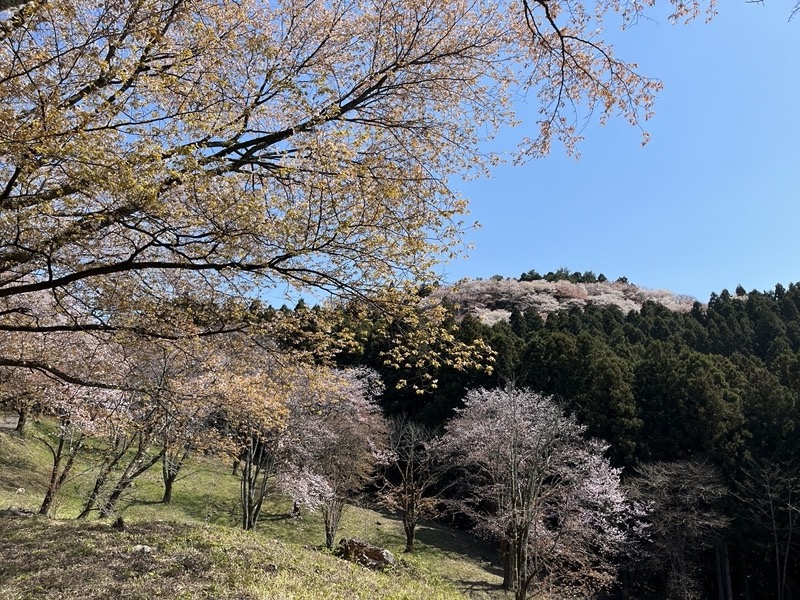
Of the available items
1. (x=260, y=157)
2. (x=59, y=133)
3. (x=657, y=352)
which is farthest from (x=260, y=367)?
(x=657, y=352)

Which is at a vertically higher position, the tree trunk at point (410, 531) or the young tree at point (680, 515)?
the young tree at point (680, 515)

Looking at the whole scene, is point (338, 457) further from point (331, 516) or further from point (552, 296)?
point (552, 296)

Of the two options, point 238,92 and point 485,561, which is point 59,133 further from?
point 485,561

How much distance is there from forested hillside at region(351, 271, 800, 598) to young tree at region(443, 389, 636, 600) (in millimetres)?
1717

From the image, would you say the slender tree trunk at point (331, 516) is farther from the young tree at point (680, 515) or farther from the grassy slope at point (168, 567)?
the young tree at point (680, 515)

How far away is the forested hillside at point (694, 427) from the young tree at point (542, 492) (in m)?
1.72

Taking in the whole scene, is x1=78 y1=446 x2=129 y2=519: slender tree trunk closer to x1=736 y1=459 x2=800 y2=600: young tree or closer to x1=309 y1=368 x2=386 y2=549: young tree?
x1=309 y1=368 x2=386 y2=549: young tree

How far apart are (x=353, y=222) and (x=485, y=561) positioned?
21.3m

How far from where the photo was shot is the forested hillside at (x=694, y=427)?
19125 millimetres

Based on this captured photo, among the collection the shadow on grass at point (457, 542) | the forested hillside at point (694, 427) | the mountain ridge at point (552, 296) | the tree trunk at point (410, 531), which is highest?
the mountain ridge at point (552, 296)

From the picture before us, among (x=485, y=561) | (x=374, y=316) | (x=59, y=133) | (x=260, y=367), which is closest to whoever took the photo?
(x=59, y=133)

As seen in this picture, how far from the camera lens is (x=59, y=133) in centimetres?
291

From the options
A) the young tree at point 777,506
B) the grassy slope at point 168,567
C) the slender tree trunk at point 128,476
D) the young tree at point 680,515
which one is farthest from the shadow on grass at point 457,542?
the slender tree trunk at point 128,476

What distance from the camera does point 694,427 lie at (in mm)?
22438
